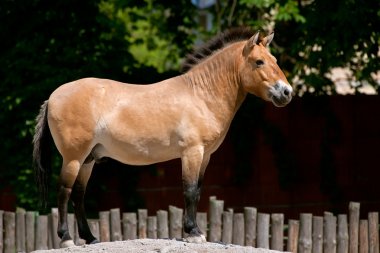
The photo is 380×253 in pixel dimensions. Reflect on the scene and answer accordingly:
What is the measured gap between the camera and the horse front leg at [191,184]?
649 centimetres

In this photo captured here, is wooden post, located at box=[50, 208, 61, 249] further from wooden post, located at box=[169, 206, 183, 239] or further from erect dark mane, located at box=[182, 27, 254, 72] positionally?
erect dark mane, located at box=[182, 27, 254, 72]

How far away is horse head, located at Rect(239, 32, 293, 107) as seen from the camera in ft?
21.3

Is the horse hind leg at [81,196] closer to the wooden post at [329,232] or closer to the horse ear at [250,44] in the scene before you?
the horse ear at [250,44]

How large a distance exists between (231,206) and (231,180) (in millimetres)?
356

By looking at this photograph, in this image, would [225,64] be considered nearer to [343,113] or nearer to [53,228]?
[53,228]

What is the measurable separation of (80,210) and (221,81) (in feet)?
5.10

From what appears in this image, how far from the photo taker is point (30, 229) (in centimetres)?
889

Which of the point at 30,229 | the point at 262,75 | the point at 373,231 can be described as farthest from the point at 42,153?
the point at 373,231

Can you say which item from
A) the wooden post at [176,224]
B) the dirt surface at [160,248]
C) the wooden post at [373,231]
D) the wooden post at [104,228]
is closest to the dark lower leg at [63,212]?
the dirt surface at [160,248]

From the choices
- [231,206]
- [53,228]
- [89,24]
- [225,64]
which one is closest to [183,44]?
[89,24]

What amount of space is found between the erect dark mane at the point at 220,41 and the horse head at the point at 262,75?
0.25 m

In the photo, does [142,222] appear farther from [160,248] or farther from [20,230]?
[160,248]

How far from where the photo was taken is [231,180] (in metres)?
11.7

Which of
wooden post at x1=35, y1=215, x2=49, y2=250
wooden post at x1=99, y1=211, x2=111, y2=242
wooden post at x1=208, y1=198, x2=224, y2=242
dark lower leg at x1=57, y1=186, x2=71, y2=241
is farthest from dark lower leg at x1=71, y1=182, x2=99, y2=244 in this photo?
wooden post at x1=208, y1=198, x2=224, y2=242
